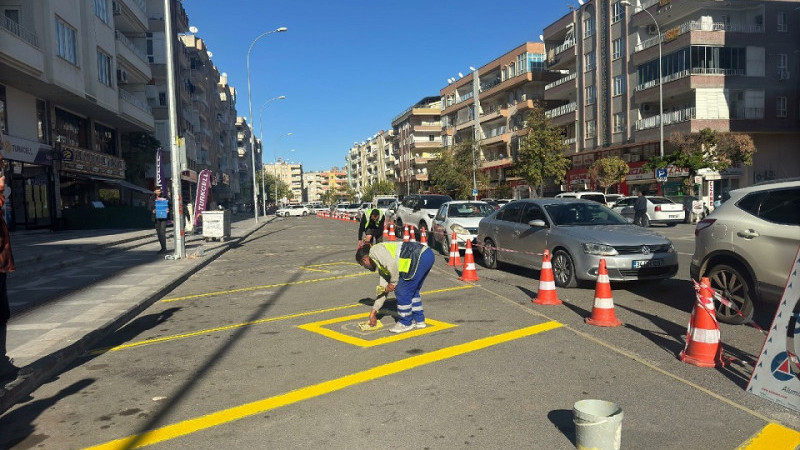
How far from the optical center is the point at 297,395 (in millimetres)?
4543

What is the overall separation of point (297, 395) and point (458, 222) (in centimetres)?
1069

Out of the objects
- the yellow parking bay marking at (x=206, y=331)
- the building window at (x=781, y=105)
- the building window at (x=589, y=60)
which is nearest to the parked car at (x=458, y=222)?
the yellow parking bay marking at (x=206, y=331)

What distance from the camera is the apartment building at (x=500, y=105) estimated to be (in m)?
56.1

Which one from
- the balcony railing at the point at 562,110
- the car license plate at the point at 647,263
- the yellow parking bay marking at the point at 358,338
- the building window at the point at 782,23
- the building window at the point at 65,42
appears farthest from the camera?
the balcony railing at the point at 562,110

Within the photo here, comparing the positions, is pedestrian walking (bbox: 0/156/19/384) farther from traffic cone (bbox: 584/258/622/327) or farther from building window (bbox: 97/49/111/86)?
building window (bbox: 97/49/111/86)

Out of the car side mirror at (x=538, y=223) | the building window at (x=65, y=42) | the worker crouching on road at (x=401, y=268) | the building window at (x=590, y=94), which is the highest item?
the building window at (x=590, y=94)

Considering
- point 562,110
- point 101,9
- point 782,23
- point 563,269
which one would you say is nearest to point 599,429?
point 563,269

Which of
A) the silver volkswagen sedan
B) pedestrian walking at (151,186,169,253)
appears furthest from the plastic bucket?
pedestrian walking at (151,186,169,253)

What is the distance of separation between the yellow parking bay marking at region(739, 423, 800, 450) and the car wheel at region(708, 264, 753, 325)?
117 inches

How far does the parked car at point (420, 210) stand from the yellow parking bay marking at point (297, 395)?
1217 centimetres

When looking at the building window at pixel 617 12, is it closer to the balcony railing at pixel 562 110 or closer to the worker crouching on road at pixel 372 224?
the balcony railing at pixel 562 110

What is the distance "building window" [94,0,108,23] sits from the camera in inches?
1064

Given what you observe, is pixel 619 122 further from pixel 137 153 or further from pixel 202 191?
pixel 137 153

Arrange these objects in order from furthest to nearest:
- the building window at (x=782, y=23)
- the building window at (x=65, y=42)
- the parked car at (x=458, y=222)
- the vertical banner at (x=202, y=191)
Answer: the building window at (x=782, y=23), the vertical banner at (x=202, y=191), the building window at (x=65, y=42), the parked car at (x=458, y=222)
